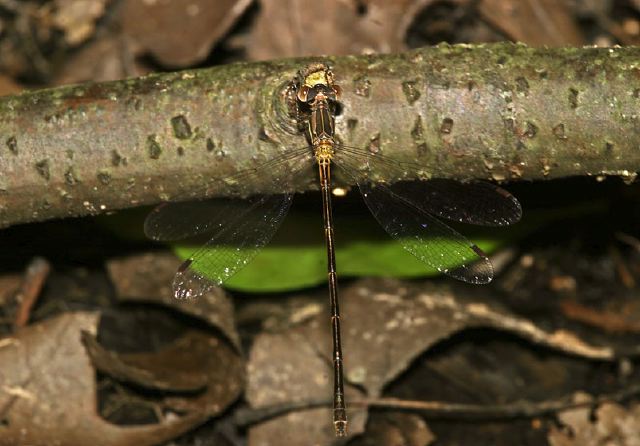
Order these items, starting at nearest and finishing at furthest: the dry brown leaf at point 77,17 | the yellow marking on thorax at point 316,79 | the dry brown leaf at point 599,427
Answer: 1. the yellow marking on thorax at point 316,79
2. the dry brown leaf at point 599,427
3. the dry brown leaf at point 77,17

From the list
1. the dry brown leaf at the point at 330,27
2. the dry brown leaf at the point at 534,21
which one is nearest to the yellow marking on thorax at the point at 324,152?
the dry brown leaf at the point at 330,27

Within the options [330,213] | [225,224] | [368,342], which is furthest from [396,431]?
[225,224]

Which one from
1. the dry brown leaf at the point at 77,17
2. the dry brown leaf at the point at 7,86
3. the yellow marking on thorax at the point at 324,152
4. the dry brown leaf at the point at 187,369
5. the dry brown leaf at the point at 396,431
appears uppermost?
the dry brown leaf at the point at 77,17

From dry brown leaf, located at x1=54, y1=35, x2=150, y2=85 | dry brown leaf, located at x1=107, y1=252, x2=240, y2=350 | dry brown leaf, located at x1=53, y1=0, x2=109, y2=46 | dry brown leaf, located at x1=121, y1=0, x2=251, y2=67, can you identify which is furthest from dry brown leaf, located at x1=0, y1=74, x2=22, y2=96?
dry brown leaf, located at x1=107, y1=252, x2=240, y2=350

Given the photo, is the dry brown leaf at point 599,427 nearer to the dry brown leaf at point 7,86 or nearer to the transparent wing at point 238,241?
the transparent wing at point 238,241

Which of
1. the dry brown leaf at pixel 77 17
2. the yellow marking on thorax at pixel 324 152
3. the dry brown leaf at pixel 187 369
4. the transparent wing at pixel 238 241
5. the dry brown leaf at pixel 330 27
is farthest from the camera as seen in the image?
the dry brown leaf at pixel 77 17

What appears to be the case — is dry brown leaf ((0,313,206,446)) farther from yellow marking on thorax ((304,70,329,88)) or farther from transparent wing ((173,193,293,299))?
yellow marking on thorax ((304,70,329,88))

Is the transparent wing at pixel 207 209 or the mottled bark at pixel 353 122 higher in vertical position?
the mottled bark at pixel 353 122

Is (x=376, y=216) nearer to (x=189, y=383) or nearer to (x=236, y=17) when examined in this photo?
(x=189, y=383)
